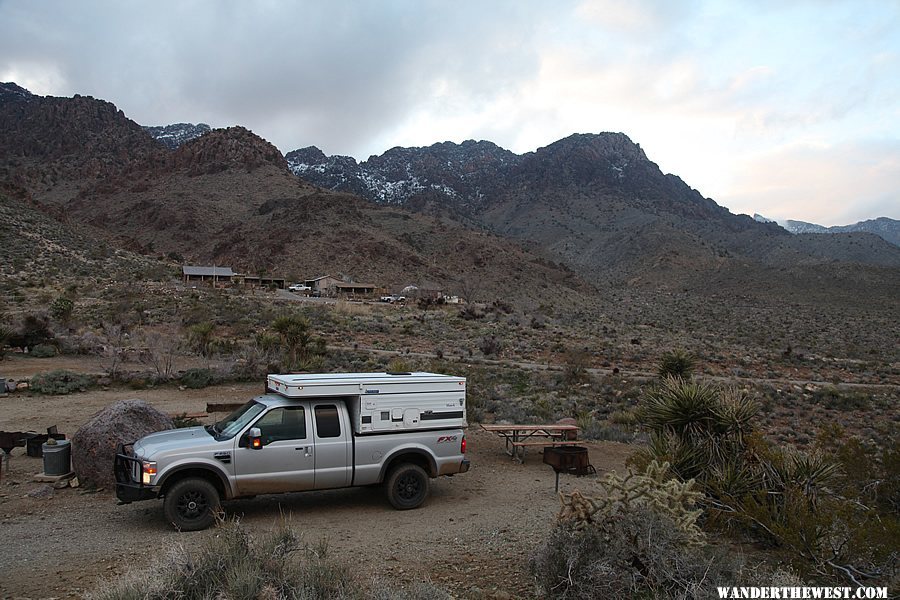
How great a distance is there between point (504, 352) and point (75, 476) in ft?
78.9

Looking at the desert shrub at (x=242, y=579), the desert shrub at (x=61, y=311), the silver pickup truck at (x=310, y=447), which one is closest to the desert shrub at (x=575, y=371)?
the silver pickup truck at (x=310, y=447)

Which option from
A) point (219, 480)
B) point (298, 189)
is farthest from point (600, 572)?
point (298, 189)

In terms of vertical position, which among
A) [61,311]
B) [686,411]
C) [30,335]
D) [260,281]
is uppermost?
[260,281]

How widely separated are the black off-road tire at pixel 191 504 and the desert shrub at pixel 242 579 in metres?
2.16

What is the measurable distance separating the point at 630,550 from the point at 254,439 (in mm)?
4659

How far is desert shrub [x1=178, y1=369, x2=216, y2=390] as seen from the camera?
1761 cm

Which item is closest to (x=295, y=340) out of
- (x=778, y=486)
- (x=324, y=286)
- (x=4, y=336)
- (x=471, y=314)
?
(x=4, y=336)

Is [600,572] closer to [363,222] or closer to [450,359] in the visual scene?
[450,359]

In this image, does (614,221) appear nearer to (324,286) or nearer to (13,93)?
(324,286)

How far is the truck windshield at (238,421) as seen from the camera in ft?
25.0

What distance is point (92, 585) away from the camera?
5.55m

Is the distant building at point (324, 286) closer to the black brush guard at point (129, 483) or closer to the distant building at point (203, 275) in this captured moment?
the distant building at point (203, 275)

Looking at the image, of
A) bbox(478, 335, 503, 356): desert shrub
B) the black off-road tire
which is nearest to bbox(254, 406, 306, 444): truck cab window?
the black off-road tire

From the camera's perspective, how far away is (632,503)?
5438mm
